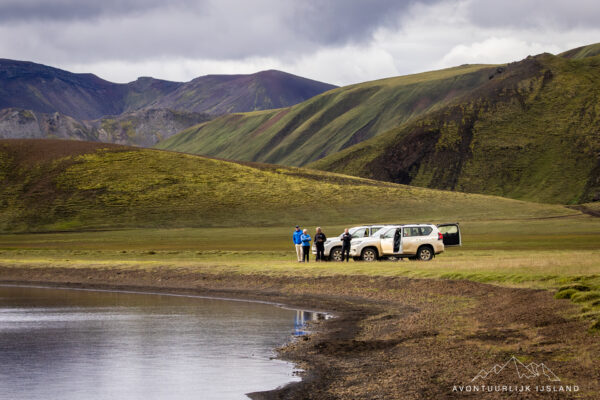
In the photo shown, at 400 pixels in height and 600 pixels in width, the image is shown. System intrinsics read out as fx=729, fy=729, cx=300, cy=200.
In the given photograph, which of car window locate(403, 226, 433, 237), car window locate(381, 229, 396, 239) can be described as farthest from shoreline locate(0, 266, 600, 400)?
car window locate(403, 226, 433, 237)

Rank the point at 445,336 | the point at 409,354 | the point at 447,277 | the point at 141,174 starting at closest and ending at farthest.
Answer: the point at 409,354 → the point at 445,336 → the point at 447,277 → the point at 141,174

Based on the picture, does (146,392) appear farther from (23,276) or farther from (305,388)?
(23,276)

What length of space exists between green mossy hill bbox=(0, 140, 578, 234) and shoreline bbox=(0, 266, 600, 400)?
79727 millimetres

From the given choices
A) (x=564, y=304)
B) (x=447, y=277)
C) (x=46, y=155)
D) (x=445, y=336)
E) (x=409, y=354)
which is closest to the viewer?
(x=409, y=354)

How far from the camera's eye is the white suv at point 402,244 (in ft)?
135

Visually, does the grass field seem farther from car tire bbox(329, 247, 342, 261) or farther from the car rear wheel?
car tire bbox(329, 247, 342, 261)

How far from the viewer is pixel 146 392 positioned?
14211 millimetres

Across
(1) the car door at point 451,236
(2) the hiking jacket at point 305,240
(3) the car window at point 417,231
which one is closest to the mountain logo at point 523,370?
(3) the car window at point 417,231

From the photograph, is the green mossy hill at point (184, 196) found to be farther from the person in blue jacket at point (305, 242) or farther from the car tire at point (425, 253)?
the car tire at point (425, 253)

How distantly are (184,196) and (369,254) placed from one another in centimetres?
9080

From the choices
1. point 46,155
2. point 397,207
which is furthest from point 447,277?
point 46,155

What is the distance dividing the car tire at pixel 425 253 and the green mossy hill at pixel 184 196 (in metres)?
68.6

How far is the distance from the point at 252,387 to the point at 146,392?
81.4 inches

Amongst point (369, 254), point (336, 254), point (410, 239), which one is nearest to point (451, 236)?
point (410, 239)
